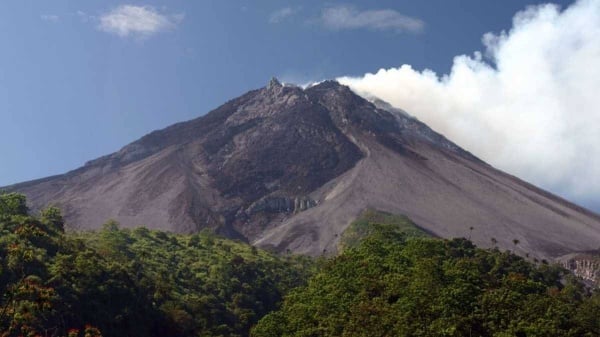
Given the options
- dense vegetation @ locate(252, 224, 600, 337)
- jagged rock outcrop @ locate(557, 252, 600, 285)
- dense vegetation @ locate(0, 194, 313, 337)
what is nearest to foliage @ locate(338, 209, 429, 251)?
dense vegetation @ locate(0, 194, 313, 337)

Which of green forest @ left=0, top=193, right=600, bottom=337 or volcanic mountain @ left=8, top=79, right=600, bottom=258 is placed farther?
volcanic mountain @ left=8, top=79, right=600, bottom=258

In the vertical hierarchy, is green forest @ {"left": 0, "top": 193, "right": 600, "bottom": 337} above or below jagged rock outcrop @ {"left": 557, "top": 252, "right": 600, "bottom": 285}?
above

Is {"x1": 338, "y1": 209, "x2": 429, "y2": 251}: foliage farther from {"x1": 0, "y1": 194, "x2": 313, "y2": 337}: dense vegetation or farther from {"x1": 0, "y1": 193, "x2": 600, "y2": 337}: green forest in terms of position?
{"x1": 0, "y1": 193, "x2": 600, "y2": 337}: green forest

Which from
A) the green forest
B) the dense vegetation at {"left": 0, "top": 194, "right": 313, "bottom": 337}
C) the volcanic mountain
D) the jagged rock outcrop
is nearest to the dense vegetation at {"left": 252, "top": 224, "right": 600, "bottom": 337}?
the green forest

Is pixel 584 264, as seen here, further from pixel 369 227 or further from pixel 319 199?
pixel 319 199

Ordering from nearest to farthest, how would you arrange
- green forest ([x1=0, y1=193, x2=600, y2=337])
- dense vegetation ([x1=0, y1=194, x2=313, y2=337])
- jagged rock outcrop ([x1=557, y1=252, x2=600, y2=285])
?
green forest ([x1=0, y1=193, x2=600, y2=337])
dense vegetation ([x1=0, y1=194, x2=313, y2=337])
jagged rock outcrop ([x1=557, y1=252, x2=600, y2=285])

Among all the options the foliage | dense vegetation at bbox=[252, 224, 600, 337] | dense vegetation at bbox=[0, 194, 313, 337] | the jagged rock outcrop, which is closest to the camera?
dense vegetation at bbox=[252, 224, 600, 337]

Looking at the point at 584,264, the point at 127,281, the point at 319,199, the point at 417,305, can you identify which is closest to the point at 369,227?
the point at 584,264
